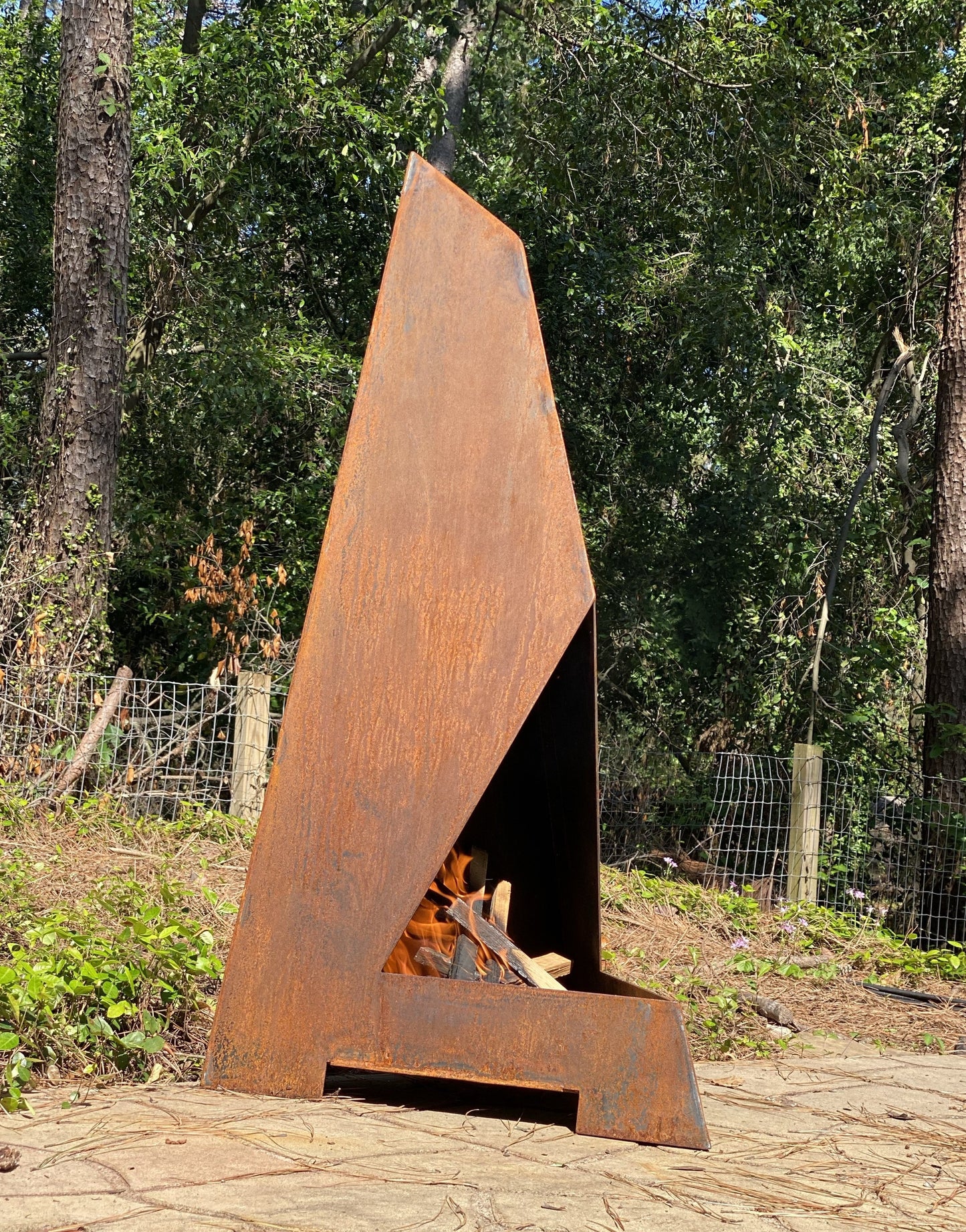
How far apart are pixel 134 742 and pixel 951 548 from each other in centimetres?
512

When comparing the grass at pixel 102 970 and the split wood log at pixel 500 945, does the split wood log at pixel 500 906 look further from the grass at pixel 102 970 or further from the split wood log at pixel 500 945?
the grass at pixel 102 970

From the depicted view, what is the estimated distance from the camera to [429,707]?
3.07 metres

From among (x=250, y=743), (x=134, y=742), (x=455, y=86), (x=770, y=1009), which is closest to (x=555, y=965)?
(x=770, y=1009)

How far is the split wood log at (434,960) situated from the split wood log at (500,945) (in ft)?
0.33

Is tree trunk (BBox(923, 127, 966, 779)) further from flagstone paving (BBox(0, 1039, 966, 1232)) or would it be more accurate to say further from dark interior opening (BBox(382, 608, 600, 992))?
flagstone paving (BBox(0, 1039, 966, 1232))

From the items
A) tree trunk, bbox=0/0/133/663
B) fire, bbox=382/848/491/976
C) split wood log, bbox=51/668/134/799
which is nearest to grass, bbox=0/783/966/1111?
split wood log, bbox=51/668/134/799

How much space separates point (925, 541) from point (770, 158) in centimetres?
372

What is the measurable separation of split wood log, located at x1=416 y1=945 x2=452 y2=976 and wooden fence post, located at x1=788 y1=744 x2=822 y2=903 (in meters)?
4.16

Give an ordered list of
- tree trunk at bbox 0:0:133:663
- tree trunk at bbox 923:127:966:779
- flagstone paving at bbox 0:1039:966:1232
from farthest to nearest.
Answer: tree trunk at bbox 0:0:133:663 < tree trunk at bbox 923:127:966:779 < flagstone paving at bbox 0:1039:966:1232

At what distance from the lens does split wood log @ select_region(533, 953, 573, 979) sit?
3.56 m

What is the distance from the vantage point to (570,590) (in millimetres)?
3111

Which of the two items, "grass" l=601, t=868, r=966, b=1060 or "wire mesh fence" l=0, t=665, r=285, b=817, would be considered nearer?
"grass" l=601, t=868, r=966, b=1060

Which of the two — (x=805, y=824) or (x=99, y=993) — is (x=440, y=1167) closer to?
(x=99, y=993)

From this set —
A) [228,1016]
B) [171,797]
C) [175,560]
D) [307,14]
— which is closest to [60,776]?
[171,797]
